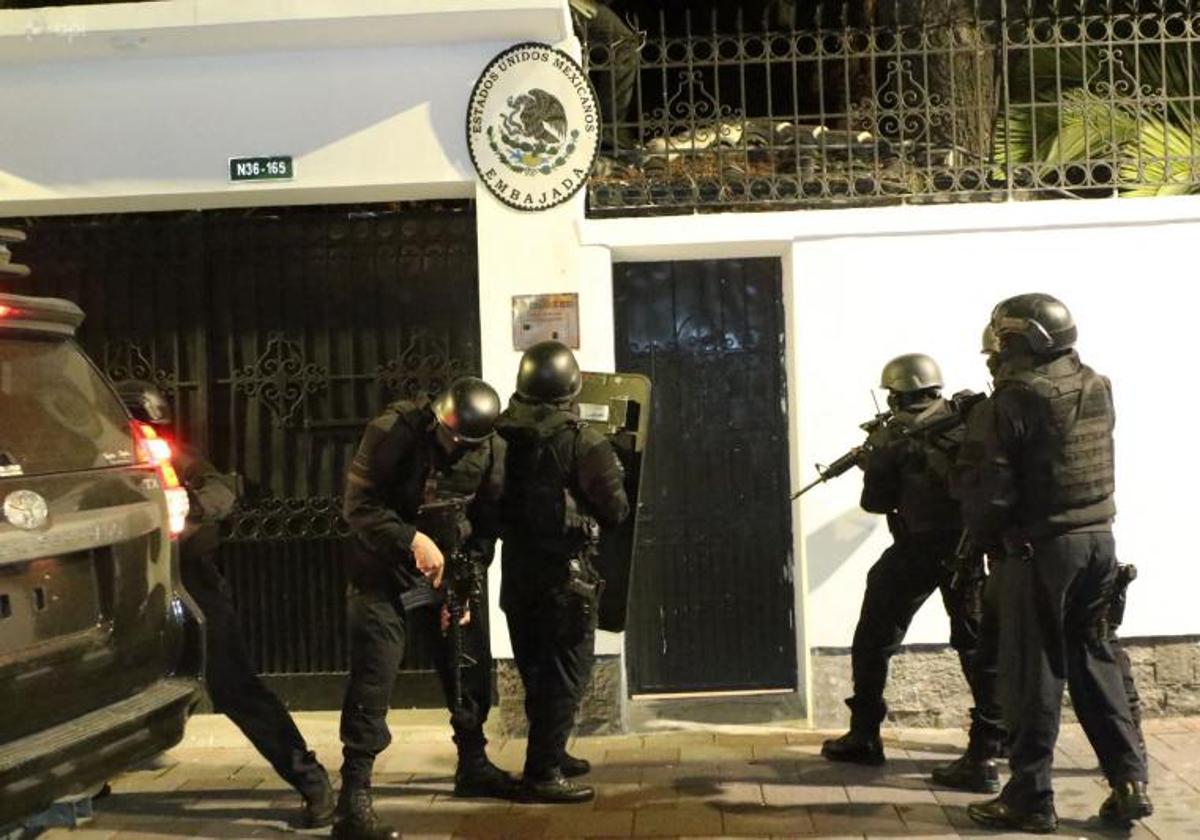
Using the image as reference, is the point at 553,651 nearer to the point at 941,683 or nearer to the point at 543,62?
the point at 941,683

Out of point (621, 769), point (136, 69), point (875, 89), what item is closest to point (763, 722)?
point (621, 769)

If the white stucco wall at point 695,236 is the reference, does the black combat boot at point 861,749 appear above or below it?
below

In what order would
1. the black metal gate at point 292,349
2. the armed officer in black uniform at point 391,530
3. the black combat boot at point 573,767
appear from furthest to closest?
the black metal gate at point 292,349
the black combat boot at point 573,767
the armed officer in black uniform at point 391,530

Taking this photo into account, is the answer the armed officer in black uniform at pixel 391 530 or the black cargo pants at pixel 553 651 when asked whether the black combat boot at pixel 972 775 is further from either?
the armed officer in black uniform at pixel 391 530

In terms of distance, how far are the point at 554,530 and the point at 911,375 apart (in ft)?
5.74

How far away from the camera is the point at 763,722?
255 inches

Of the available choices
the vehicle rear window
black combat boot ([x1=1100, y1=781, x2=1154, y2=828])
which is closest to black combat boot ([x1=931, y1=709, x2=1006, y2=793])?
black combat boot ([x1=1100, y1=781, x2=1154, y2=828])

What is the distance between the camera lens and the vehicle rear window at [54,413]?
340 centimetres

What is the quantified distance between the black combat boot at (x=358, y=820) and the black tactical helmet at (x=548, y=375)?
1735 millimetres

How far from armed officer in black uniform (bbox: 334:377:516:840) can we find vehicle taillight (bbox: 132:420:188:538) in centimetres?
65

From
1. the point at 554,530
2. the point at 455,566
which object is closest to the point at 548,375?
the point at 554,530

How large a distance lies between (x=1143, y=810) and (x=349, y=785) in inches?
119

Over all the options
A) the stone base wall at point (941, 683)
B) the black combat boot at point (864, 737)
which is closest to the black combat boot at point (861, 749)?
the black combat boot at point (864, 737)

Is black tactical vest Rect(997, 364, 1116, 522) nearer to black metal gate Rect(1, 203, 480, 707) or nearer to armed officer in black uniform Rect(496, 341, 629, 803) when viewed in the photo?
armed officer in black uniform Rect(496, 341, 629, 803)
